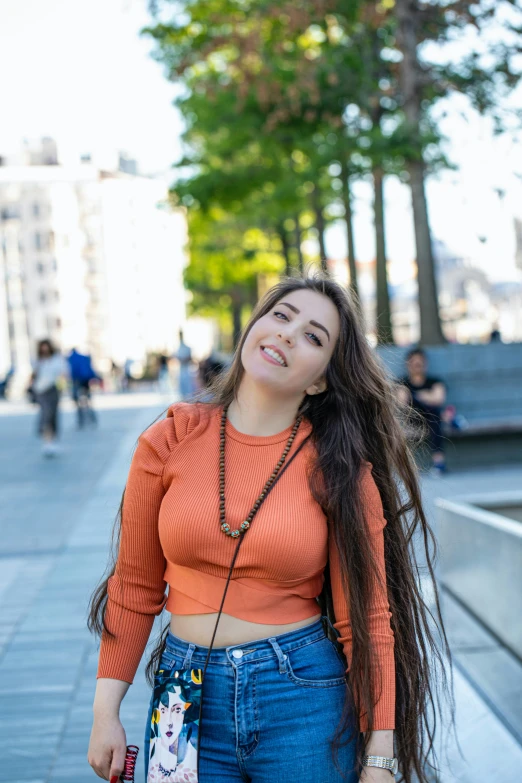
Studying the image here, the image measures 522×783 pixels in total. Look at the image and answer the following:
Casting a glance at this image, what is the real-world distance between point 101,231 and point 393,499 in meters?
109

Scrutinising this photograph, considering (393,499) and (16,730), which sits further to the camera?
(16,730)

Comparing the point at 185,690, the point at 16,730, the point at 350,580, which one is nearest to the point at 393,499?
the point at 350,580

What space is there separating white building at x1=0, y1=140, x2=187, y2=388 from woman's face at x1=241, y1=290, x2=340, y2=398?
97104mm

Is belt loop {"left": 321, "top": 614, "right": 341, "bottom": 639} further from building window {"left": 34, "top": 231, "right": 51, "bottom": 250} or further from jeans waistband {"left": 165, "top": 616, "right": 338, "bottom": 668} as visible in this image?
building window {"left": 34, "top": 231, "right": 51, "bottom": 250}

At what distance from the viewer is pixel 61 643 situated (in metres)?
5.42

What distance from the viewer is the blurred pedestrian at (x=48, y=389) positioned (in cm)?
1455

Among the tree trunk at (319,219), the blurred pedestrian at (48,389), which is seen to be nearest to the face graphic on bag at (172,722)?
the blurred pedestrian at (48,389)

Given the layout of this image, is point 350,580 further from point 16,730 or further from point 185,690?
point 16,730

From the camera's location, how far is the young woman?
2.00 metres

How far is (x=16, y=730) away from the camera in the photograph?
4.22 meters

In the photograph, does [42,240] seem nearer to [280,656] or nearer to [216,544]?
[216,544]

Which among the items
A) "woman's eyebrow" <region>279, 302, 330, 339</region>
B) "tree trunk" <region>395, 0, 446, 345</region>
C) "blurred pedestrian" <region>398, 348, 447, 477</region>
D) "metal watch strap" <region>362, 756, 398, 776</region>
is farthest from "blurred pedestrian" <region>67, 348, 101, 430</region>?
"metal watch strap" <region>362, 756, 398, 776</region>

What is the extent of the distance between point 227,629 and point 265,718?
0.63 ft

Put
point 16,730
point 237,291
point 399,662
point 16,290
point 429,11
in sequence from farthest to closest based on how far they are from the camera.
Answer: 1. point 16,290
2. point 237,291
3. point 429,11
4. point 16,730
5. point 399,662
